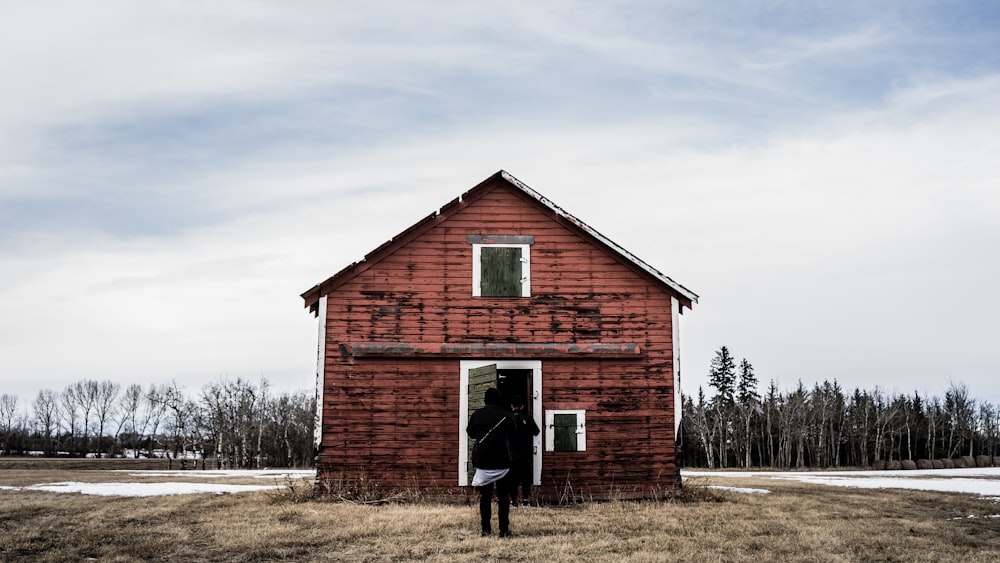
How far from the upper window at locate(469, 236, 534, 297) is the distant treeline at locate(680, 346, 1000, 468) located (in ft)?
200

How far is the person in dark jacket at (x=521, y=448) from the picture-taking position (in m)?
10.6

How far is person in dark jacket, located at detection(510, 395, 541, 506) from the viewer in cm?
1063

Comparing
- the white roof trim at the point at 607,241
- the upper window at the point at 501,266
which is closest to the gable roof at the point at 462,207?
the white roof trim at the point at 607,241

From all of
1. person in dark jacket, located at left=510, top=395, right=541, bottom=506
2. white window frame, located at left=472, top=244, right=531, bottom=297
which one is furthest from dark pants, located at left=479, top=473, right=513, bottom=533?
white window frame, located at left=472, top=244, right=531, bottom=297

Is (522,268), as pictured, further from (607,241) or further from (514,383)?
(514,383)

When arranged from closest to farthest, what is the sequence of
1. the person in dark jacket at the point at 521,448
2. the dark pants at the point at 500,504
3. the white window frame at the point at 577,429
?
the dark pants at the point at 500,504
the person in dark jacket at the point at 521,448
the white window frame at the point at 577,429

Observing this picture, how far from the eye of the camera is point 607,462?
15.8m

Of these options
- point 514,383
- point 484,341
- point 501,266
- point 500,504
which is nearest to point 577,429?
point 484,341

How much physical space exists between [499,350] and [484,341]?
35cm

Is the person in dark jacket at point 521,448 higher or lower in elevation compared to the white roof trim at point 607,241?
lower

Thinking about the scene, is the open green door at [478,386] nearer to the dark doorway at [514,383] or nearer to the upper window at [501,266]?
the dark doorway at [514,383]

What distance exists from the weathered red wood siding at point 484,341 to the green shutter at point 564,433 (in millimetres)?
154

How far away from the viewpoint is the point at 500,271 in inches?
645

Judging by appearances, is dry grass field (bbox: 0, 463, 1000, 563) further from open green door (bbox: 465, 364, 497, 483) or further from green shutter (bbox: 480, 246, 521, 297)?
green shutter (bbox: 480, 246, 521, 297)
